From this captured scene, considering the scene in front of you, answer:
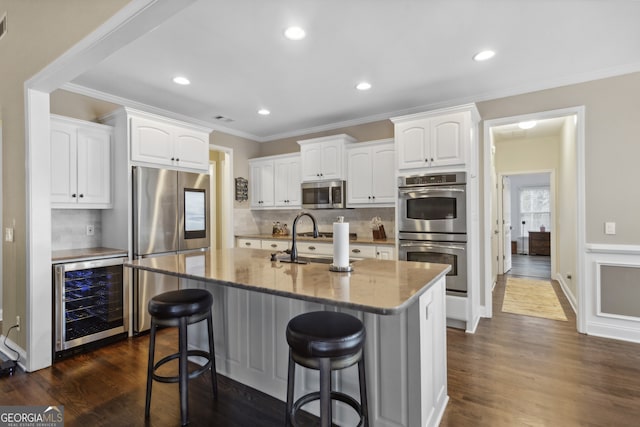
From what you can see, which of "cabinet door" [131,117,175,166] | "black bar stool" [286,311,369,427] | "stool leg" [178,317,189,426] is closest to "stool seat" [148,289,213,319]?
"stool leg" [178,317,189,426]

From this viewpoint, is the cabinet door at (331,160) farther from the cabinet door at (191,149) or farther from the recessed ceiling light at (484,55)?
the recessed ceiling light at (484,55)

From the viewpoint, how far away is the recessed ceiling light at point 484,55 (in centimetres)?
277

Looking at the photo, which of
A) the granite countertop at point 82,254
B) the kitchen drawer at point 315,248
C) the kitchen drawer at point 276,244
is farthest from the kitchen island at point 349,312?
the kitchen drawer at point 276,244

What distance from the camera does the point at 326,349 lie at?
1.40m

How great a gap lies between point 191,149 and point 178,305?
2.54 metres

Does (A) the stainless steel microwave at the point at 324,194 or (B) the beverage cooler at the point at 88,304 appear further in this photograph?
(A) the stainless steel microwave at the point at 324,194

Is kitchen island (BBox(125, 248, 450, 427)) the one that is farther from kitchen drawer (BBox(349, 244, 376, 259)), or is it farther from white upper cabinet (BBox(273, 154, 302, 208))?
white upper cabinet (BBox(273, 154, 302, 208))

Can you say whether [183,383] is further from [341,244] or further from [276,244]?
[276,244]

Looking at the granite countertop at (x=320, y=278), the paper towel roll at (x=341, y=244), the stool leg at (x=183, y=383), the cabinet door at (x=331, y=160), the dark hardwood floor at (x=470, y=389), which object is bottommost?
the dark hardwood floor at (x=470, y=389)

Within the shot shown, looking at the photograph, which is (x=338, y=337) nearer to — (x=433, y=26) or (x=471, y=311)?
(x=433, y=26)

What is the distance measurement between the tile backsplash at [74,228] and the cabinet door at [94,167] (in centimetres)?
29

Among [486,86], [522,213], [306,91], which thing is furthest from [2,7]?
[522,213]

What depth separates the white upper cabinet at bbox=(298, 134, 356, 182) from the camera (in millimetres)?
4488

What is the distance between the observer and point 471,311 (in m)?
3.38
